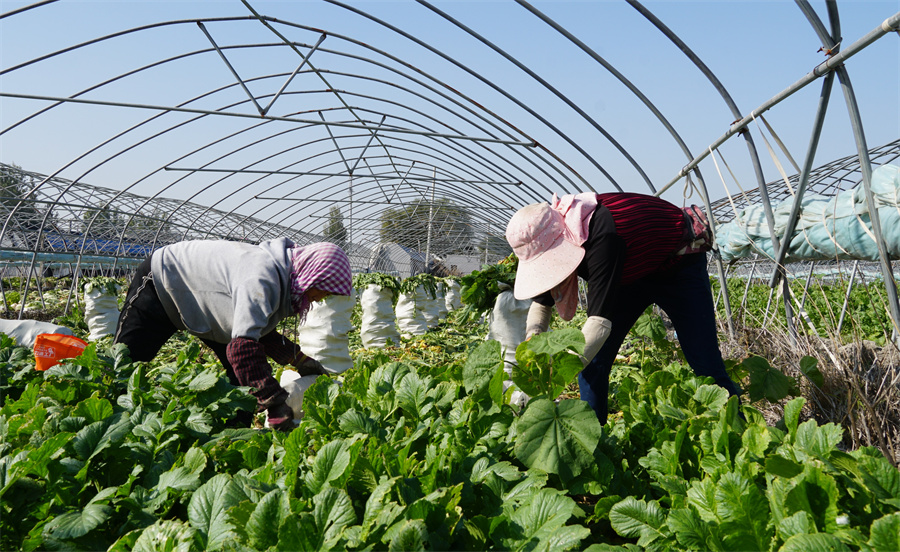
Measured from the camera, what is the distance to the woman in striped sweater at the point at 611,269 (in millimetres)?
2096

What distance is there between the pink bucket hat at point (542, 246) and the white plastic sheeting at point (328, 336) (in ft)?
10.6

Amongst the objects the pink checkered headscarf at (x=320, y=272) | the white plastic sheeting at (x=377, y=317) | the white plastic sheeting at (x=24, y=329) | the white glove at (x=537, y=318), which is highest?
the pink checkered headscarf at (x=320, y=272)

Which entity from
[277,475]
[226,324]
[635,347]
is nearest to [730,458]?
[277,475]

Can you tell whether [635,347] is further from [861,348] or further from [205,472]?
[205,472]

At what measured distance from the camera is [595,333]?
197 cm

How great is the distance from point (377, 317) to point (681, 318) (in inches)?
222

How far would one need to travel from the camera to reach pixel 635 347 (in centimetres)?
606

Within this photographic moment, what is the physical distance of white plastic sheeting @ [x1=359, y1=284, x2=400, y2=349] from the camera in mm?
7754

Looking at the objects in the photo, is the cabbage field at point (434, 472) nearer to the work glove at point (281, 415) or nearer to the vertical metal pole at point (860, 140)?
the work glove at point (281, 415)

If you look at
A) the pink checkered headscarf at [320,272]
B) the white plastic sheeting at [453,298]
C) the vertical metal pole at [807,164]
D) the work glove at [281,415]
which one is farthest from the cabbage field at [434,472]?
the white plastic sheeting at [453,298]

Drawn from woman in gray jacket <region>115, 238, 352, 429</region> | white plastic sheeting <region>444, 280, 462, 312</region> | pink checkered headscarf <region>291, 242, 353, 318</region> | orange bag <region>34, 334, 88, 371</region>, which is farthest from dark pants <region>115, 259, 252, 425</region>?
white plastic sheeting <region>444, 280, 462, 312</region>

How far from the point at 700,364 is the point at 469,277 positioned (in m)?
2.13

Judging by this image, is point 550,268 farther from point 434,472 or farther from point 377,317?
point 377,317

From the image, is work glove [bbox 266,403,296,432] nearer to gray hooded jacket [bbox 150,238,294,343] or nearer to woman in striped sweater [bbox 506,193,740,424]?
gray hooded jacket [bbox 150,238,294,343]
